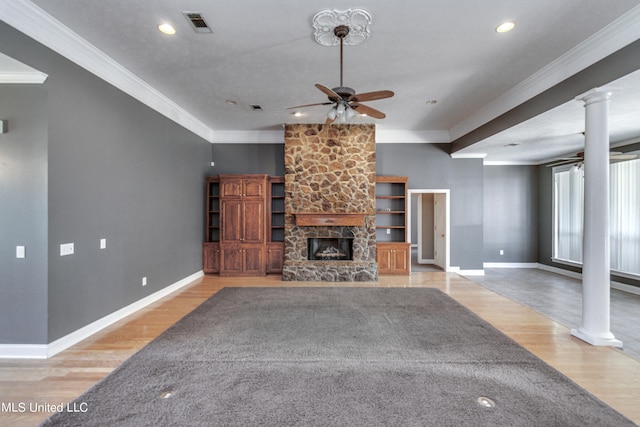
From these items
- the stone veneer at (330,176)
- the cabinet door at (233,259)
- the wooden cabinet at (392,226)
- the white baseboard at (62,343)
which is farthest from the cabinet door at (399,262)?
the white baseboard at (62,343)

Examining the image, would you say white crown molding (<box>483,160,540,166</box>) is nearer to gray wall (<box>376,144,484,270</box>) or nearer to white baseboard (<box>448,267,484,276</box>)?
gray wall (<box>376,144,484,270</box>)

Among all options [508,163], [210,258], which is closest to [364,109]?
[210,258]

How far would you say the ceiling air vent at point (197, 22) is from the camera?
2.91 meters

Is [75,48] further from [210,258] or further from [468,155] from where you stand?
[468,155]

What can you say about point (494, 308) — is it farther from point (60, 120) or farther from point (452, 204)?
point (60, 120)

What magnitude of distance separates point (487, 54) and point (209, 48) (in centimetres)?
347

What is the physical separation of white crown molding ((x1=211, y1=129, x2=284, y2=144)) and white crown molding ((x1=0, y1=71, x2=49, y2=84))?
439 cm

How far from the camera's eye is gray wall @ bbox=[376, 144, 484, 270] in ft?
23.9

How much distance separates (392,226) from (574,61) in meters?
4.50

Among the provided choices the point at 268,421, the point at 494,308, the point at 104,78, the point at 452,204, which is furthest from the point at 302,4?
the point at 452,204

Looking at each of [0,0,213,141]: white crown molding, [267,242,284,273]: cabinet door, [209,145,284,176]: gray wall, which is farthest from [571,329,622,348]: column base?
[0,0,213,141]: white crown molding

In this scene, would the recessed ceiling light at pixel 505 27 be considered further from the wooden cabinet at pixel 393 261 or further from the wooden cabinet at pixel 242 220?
the wooden cabinet at pixel 242 220

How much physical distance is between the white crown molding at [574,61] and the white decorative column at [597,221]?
419 mm

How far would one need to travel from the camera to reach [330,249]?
6.98m
